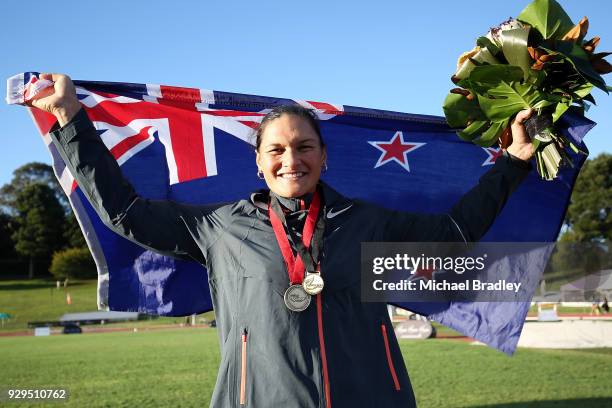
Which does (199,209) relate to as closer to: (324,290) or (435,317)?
(324,290)

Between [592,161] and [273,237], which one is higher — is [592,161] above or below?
above

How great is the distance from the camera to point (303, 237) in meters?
2.19

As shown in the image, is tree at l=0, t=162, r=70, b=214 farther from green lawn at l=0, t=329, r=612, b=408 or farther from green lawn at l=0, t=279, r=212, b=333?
green lawn at l=0, t=329, r=612, b=408

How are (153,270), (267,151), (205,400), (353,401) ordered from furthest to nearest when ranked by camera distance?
1. (205,400)
2. (153,270)
3. (267,151)
4. (353,401)

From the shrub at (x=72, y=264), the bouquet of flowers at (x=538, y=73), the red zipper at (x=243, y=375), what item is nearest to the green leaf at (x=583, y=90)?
the bouquet of flowers at (x=538, y=73)

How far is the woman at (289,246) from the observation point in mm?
1971

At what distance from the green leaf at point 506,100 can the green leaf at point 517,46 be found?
63 millimetres

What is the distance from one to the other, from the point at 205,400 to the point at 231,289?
645 centimetres

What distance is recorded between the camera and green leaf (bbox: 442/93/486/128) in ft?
8.69

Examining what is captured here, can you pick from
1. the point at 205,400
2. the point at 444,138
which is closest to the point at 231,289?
the point at 444,138

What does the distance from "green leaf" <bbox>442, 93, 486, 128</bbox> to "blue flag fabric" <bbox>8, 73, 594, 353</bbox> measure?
3.95 ft

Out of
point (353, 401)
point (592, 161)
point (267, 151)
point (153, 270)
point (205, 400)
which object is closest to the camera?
point (353, 401)

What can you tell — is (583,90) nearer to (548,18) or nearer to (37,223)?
(548,18)

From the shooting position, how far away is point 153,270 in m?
3.54
